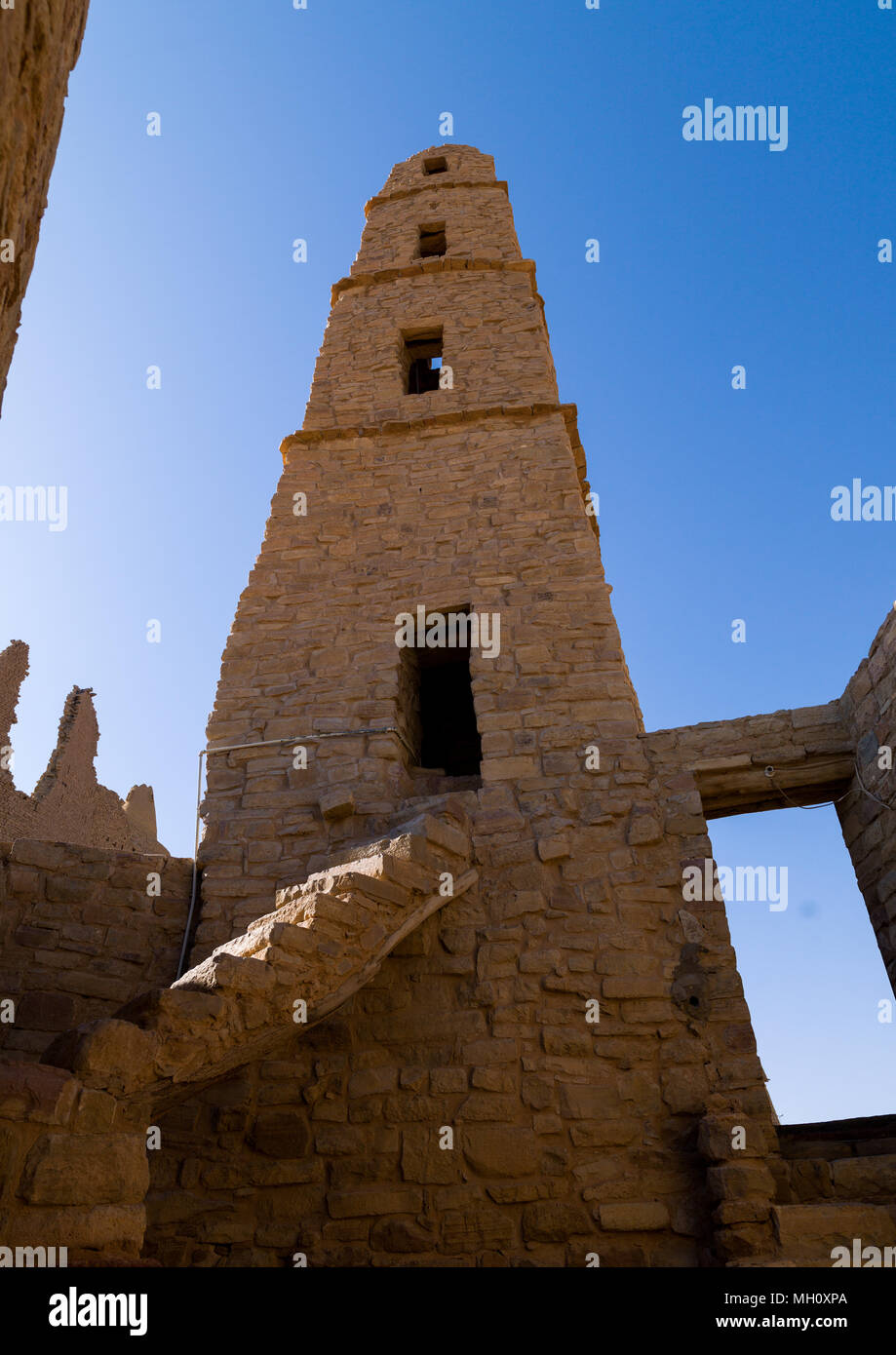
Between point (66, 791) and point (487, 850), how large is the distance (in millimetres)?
13918

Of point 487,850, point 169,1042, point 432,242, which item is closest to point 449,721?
point 487,850

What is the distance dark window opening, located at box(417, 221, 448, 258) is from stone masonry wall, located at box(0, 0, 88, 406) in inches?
410

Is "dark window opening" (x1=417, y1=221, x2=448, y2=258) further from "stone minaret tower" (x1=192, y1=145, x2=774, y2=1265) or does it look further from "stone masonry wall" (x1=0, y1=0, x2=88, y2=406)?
"stone masonry wall" (x1=0, y1=0, x2=88, y2=406)

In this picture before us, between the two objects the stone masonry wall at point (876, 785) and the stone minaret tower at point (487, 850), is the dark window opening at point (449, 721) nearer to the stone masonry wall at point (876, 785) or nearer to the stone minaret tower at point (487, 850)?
the stone minaret tower at point (487, 850)

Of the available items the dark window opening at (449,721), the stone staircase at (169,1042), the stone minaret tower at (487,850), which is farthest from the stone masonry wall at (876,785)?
the dark window opening at (449,721)

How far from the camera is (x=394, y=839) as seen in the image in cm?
500

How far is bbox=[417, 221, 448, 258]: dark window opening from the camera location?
1215 centimetres

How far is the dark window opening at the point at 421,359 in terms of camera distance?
401 inches

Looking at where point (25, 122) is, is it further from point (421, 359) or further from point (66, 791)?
point (66, 791)

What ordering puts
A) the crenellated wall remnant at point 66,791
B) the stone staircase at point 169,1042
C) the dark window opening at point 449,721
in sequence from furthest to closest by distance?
the crenellated wall remnant at point 66,791
the dark window opening at point 449,721
the stone staircase at point 169,1042

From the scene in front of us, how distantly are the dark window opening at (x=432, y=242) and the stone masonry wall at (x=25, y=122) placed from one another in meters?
10.4

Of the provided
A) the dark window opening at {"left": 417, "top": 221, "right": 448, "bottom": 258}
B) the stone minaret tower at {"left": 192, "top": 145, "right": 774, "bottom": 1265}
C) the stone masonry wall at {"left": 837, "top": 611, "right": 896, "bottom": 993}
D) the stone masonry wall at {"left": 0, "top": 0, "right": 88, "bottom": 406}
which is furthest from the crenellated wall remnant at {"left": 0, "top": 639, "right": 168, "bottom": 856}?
the stone masonry wall at {"left": 0, "top": 0, "right": 88, "bottom": 406}

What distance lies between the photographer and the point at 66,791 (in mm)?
17297

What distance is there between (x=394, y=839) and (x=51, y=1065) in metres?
2.08
